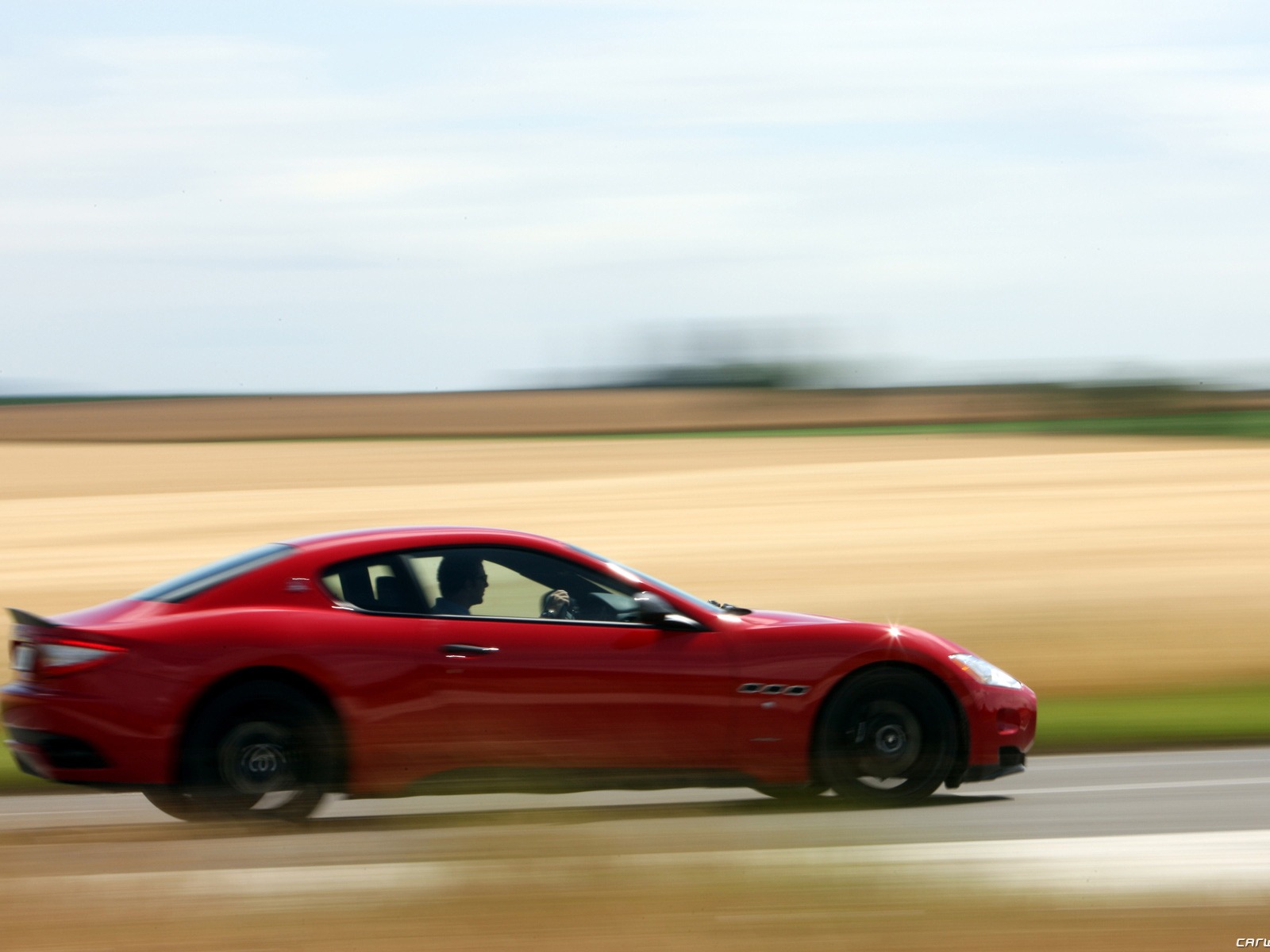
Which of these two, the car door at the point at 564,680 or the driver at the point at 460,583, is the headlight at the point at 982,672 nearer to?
the car door at the point at 564,680

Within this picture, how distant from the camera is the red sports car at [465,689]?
19.7ft

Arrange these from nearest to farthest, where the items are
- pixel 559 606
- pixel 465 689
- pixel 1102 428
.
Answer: pixel 465 689 → pixel 559 606 → pixel 1102 428

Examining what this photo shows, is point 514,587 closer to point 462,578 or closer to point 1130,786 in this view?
point 462,578

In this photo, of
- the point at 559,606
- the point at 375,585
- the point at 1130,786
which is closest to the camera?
the point at 375,585

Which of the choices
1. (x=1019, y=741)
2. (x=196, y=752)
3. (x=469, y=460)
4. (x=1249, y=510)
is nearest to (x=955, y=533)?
(x=1249, y=510)

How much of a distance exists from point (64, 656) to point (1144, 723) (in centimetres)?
594

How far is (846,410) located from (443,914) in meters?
56.4

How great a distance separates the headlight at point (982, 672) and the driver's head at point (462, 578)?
1.99 m

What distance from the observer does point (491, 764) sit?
241 inches

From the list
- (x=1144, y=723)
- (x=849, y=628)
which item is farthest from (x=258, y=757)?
(x=1144, y=723)

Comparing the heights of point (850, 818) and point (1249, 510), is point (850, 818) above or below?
below

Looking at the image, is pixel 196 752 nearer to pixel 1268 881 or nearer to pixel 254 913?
pixel 254 913

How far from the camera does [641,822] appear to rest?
5.02 meters

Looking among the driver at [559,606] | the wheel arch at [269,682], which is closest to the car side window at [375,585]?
the wheel arch at [269,682]
